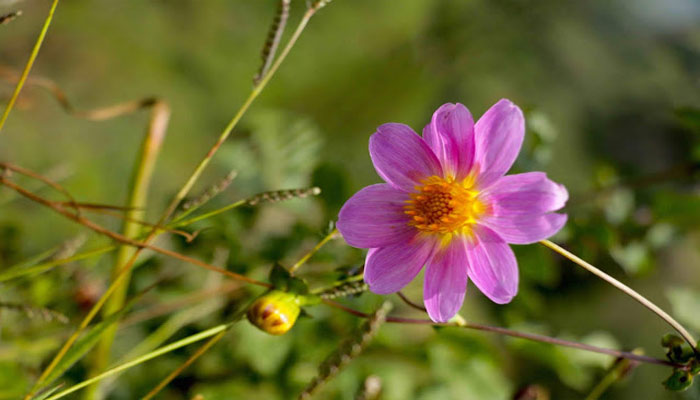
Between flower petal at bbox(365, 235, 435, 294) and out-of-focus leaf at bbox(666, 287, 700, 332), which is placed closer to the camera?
flower petal at bbox(365, 235, 435, 294)

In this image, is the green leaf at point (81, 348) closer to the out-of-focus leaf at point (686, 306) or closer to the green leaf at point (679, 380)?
the green leaf at point (679, 380)

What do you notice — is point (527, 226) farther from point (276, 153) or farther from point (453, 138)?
point (276, 153)

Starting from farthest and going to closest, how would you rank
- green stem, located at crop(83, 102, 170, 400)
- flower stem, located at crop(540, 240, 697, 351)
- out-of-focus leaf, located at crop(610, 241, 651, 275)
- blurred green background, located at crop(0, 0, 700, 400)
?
blurred green background, located at crop(0, 0, 700, 400)
out-of-focus leaf, located at crop(610, 241, 651, 275)
green stem, located at crop(83, 102, 170, 400)
flower stem, located at crop(540, 240, 697, 351)

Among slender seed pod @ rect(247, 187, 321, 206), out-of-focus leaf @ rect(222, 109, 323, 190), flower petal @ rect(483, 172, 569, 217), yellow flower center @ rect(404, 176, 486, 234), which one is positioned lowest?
out-of-focus leaf @ rect(222, 109, 323, 190)

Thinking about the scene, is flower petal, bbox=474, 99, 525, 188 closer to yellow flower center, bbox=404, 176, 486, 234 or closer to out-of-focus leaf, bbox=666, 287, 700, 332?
yellow flower center, bbox=404, 176, 486, 234

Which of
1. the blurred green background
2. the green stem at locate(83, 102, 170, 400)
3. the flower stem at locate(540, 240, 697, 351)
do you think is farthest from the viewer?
the blurred green background

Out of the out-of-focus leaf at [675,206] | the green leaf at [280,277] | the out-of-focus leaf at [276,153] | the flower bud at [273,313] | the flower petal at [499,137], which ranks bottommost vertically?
the out-of-focus leaf at [675,206]

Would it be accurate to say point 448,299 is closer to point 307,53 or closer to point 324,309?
point 324,309

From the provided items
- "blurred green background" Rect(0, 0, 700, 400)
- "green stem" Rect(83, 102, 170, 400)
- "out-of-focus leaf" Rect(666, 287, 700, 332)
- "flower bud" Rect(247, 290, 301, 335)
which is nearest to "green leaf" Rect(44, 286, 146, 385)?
"flower bud" Rect(247, 290, 301, 335)

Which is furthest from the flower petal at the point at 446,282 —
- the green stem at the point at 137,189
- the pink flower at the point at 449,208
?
the green stem at the point at 137,189

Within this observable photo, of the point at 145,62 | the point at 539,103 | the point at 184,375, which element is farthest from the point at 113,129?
the point at 539,103
